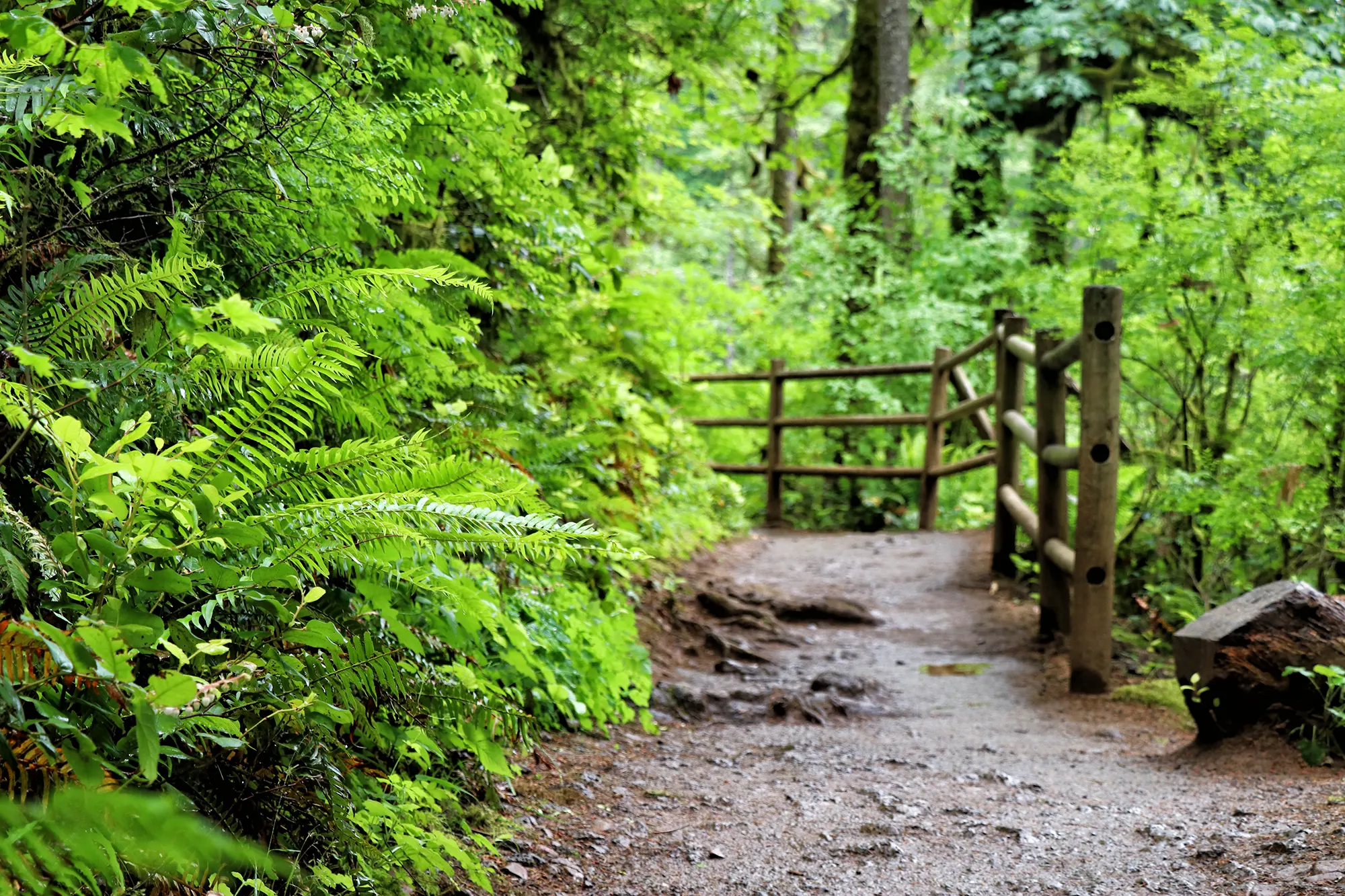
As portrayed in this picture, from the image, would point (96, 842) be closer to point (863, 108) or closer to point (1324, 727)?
point (1324, 727)

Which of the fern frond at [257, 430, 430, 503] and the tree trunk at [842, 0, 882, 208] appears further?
the tree trunk at [842, 0, 882, 208]

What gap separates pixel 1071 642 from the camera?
4.38m

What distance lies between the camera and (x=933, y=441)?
30.2 ft

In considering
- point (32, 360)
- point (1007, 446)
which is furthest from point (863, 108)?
point (32, 360)

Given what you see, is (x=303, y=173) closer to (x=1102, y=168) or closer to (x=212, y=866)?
(x=212, y=866)

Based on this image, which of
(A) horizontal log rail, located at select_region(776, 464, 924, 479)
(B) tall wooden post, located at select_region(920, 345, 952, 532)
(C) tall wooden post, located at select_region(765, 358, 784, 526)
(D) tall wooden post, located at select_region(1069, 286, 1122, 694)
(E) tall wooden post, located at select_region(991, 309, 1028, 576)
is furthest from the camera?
(C) tall wooden post, located at select_region(765, 358, 784, 526)

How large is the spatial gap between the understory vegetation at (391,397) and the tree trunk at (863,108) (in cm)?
400

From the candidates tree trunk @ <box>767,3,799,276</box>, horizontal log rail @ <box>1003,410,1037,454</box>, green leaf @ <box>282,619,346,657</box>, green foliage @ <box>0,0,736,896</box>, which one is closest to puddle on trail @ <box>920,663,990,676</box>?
horizontal log rail @ <box>1003,410,1037,454</box>

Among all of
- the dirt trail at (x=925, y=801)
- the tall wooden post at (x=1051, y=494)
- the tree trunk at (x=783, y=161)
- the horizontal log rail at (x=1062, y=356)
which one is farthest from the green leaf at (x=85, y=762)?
the tree trunk at (x=783, y=161)

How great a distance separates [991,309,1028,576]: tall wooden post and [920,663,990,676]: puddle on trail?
58.2 inches

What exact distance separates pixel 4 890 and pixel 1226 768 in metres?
3.17

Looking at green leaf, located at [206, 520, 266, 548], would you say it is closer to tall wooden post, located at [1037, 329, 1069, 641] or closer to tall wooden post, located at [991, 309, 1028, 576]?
tall wooden post, located at [1037, 329, 1069, 641]

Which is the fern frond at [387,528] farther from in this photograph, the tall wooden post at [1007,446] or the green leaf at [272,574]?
the tall wooden post at [1007,446]

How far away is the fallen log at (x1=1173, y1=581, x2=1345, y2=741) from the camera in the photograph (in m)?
3.25
